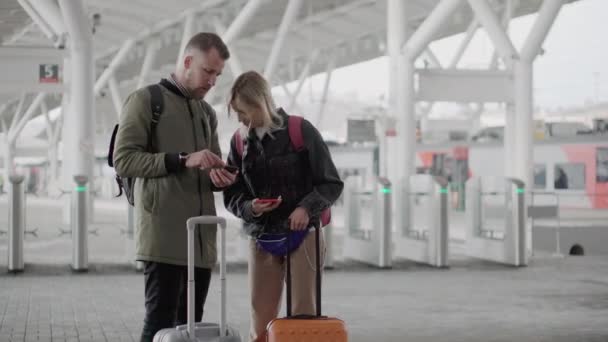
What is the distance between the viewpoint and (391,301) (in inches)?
363

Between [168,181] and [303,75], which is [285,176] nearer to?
[168,181]

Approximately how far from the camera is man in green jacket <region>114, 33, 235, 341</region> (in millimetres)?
3963

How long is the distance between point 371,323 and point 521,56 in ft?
33.3

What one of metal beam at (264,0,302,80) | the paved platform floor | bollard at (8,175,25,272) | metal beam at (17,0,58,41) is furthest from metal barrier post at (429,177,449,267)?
metal beam at (17,0,58,41)

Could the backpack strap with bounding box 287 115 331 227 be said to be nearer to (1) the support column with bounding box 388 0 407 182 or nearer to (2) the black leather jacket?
(2) the black leather jacket

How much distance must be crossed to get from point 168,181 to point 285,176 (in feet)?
1.62

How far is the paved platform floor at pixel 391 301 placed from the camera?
287 inches

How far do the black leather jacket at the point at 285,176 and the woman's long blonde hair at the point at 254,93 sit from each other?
4.1 inches

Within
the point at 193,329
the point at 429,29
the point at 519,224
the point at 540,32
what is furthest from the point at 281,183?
the point at 540,32

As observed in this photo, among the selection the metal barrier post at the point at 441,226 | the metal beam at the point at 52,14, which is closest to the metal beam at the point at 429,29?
the metal barrier post at the point at 441,226

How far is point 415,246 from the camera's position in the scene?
13781mm

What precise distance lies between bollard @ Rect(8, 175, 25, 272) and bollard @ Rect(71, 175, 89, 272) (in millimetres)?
600

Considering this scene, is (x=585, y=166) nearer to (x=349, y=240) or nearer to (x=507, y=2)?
(x=507, y=2)

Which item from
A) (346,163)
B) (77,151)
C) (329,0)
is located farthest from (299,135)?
(346,163)
